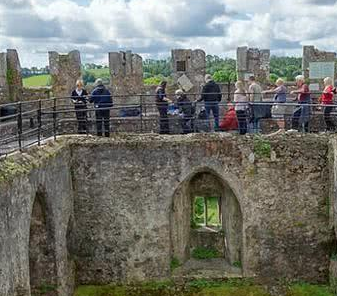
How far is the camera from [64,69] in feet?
61.3

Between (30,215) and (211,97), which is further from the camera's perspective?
(211,97)

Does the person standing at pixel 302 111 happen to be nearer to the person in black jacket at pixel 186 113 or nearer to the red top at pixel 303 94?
the red top at pixel 303 94

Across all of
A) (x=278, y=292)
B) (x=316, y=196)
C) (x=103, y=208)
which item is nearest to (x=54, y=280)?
(x=103, y=208)

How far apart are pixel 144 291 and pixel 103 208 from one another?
7.51ft

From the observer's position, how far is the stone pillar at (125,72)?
18281 mm

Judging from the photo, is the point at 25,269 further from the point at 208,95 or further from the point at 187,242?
the point at 208,95

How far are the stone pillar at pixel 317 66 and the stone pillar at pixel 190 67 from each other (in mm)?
3911

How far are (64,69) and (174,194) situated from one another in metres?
5.90

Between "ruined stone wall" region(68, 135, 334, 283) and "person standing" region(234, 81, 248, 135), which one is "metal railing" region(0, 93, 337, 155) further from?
"ruined stone wall" region(68, 135, 334, 283)

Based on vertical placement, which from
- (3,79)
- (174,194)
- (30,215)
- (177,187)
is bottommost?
(174,194)

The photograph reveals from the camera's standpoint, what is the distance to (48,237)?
43.2 feet

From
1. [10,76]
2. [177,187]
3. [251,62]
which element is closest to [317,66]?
[251,62]

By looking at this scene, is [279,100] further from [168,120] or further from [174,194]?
[174,194]

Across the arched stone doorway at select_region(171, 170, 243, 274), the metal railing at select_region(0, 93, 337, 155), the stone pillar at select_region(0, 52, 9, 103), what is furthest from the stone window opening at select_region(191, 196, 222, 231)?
the stone pillar at select_region(0, 52, 9, 103)
